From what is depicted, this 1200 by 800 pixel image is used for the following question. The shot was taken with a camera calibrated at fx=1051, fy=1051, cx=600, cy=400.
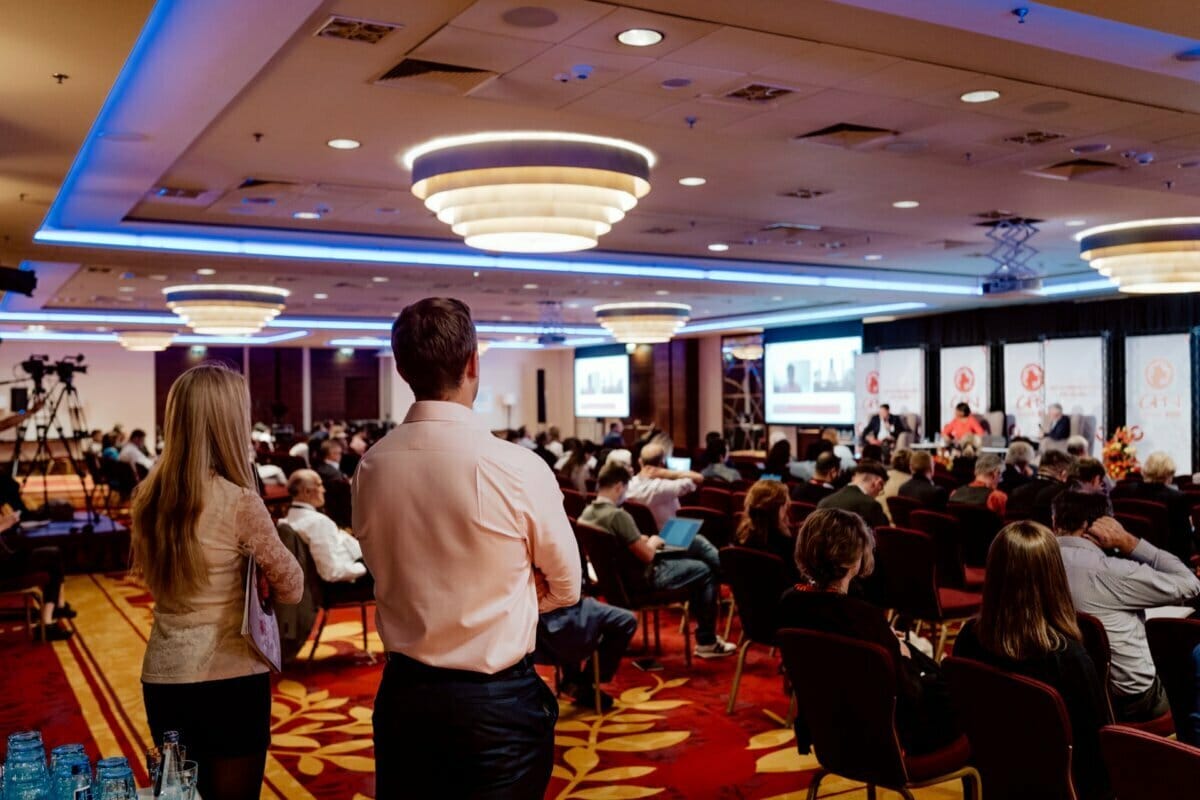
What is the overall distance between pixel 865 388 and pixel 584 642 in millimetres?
15333

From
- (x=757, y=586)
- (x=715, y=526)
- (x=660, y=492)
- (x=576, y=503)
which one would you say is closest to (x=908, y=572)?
(x=757, y=586)

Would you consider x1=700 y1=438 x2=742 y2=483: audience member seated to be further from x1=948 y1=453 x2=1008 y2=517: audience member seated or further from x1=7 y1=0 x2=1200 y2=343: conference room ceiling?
x1=948 y1=453 x2=1008 y2=517: audience member seated

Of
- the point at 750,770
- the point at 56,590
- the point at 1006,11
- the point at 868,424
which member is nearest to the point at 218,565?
the point at 750,770

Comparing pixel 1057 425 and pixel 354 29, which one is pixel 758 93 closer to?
pixel 354 29

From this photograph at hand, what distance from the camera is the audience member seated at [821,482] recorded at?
27.9 feet

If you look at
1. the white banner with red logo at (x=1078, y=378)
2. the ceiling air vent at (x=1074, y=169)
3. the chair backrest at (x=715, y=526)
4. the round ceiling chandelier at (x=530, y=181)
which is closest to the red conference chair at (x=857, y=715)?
the round ceiling chandelier at (x=530, y=181)

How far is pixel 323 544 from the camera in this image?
655 cm

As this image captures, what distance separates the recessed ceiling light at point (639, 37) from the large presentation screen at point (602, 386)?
23.1 meters

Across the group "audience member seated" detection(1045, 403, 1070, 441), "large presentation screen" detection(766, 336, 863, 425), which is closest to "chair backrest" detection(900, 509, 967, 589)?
"audience member seated" detection(1045, 403, 1070, 441)

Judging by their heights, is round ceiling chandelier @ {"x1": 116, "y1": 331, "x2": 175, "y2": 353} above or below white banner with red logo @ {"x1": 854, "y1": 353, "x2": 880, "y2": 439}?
above

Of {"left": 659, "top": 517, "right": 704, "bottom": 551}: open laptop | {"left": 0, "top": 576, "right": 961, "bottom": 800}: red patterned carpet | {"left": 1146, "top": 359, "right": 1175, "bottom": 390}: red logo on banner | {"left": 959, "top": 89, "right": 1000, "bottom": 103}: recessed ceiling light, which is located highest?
{"left": 959, "top": 89, "right": 1000, "bottom": 103}: recessed ceiling light

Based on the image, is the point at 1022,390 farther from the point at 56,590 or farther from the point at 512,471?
the point at 512,471

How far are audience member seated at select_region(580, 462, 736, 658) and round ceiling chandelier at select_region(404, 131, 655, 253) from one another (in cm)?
169

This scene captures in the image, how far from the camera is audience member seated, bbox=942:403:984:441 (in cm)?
1549
